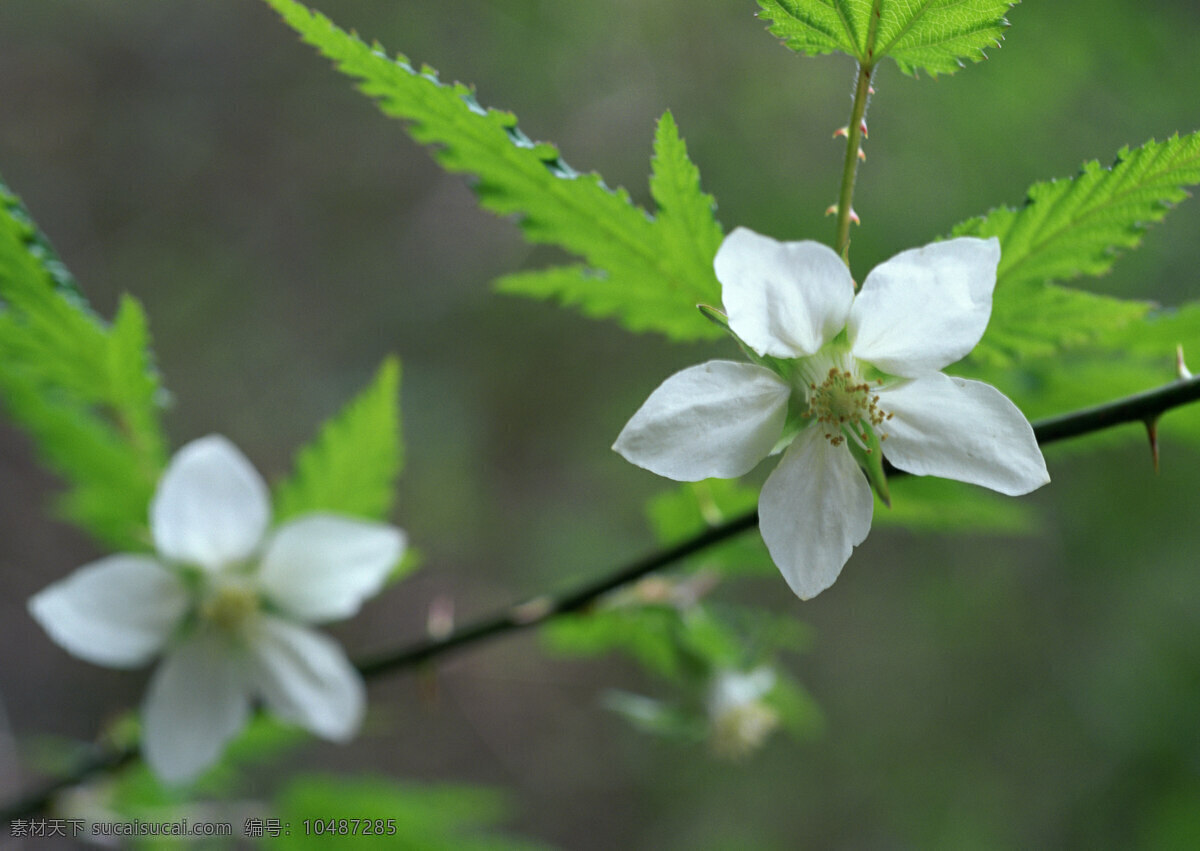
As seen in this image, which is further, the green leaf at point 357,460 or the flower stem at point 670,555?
the green leaf at point 357,460

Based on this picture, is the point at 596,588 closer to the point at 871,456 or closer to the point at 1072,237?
the point at 871,456

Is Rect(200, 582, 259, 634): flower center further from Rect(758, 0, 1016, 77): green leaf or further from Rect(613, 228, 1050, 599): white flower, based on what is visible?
Rect(758, 0, 1016, 77): green leaf

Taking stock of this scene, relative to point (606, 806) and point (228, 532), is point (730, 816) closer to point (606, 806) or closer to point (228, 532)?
point (606, 806)

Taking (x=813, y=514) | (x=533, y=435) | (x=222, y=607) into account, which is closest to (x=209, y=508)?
(x=222, y=607)

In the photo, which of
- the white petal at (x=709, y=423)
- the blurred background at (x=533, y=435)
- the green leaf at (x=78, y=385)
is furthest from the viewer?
the blurred background at (x=533, y=435)

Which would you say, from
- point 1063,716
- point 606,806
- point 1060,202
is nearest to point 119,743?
point 1060,202

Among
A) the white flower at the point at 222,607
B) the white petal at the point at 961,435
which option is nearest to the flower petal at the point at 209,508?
the white flower at the point at 222,607

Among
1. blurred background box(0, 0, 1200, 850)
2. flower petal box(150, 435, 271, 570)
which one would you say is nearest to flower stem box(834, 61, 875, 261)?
flower petal box(150, 435, 271, 570)

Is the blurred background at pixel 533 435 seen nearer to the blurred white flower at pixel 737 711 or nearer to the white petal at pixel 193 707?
the blurred white flower at pixel 737 711
